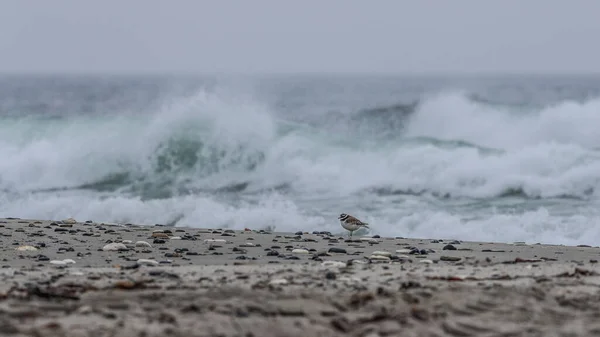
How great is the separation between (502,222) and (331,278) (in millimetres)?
7716

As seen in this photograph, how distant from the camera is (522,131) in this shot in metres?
22.6

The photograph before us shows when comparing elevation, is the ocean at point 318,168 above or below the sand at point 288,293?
above

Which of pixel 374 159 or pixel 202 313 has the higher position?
pixel 374 159

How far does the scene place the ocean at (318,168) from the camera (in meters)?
14.0

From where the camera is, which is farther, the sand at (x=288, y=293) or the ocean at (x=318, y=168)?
the ocean at (x=318, y=168)

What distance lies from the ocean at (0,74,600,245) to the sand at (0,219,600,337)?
5.10 metres

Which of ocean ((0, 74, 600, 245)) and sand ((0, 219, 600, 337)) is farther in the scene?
ocean ((0, 74, 600, 245))

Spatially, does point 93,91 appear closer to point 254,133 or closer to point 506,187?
point 254,133

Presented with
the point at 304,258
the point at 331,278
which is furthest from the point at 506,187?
the point at 331,278

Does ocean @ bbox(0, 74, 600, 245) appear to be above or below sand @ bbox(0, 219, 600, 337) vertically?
above

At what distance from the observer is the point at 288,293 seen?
531 centimetres

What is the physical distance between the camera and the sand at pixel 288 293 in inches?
182

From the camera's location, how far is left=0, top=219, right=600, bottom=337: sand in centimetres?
462

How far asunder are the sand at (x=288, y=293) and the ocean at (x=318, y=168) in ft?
16.7
